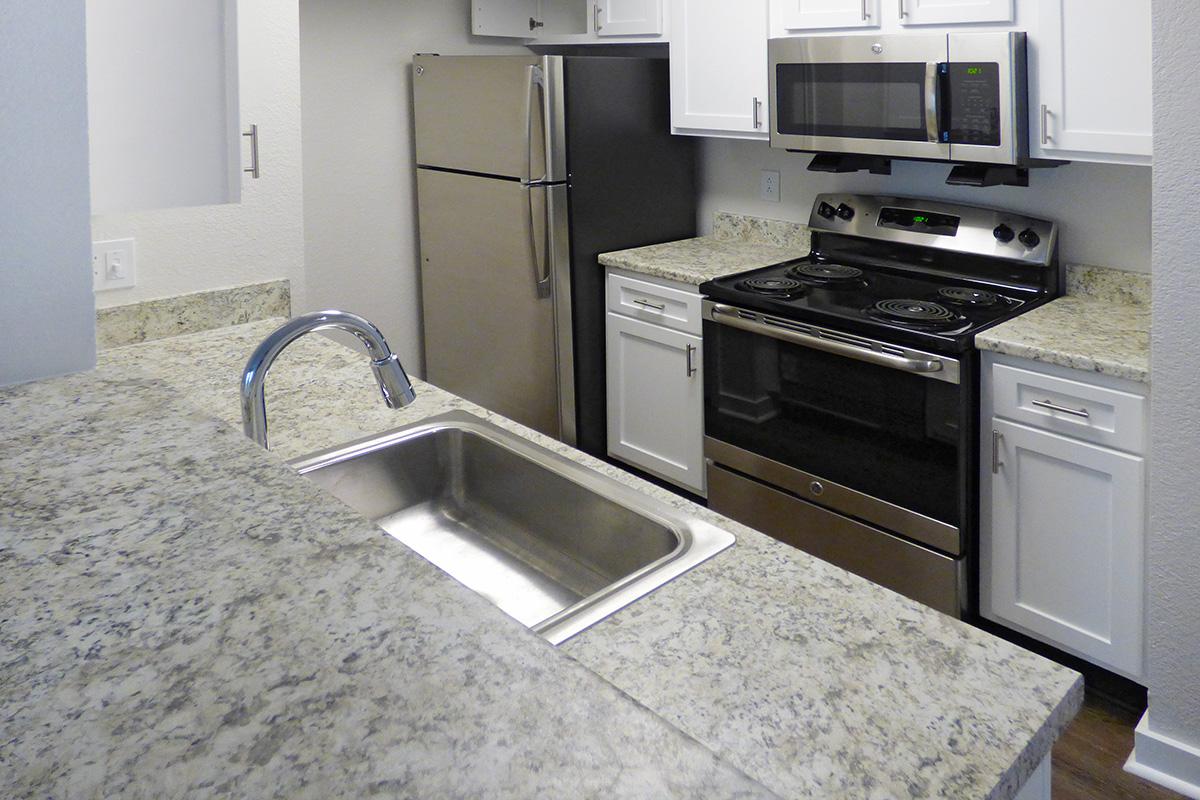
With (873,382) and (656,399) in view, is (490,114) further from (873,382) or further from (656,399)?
(873,382)

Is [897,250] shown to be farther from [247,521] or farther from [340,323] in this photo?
[247,521]

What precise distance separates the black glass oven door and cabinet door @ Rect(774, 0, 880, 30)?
897 mm

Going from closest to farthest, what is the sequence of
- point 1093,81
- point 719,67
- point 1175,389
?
point 1175,389 < point 1093,81 < point 719,67

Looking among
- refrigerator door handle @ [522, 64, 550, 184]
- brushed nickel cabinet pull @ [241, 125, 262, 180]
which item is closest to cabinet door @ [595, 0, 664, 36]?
refrigerator door handle @ [522, 64, 550, 184]

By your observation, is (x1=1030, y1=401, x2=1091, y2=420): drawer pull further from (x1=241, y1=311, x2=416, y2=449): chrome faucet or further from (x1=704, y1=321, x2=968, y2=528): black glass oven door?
(x1=241, y1=311, x2=416, y2=449): chrome faucet

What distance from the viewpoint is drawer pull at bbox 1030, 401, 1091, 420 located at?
7.36 feet

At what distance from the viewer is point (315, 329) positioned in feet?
4.43

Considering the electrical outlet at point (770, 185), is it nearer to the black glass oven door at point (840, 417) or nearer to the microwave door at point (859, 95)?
the microwave door at point (859, 95)

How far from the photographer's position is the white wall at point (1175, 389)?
1.83 metres

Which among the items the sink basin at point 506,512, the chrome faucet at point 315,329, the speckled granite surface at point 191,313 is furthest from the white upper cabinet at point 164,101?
the speckled granite surface at point 191,313

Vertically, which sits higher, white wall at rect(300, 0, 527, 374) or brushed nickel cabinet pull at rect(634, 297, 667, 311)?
white wall at rect(300, 0, 527, 374)

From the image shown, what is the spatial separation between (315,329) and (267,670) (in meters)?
1.02

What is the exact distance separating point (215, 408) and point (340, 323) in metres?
0.69

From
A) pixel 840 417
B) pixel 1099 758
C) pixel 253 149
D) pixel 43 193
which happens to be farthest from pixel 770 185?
pixel 43 193
